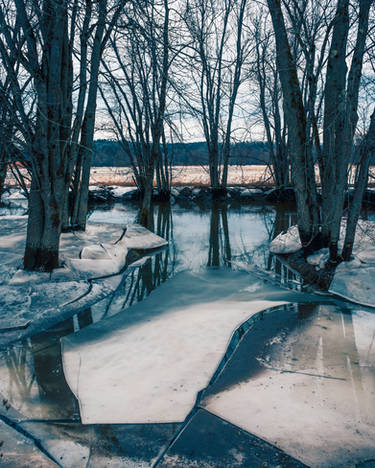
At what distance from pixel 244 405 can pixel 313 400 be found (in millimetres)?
480

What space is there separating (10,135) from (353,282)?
4.72 metres

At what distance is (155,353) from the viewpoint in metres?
3.22

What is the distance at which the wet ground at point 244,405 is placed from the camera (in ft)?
6.63

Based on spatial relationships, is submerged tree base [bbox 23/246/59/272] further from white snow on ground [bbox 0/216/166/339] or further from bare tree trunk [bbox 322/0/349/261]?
bare tree trunk [bbox 322/0/349/261]

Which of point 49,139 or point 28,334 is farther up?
point 49,139

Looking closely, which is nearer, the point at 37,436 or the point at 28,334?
the point at 37,436

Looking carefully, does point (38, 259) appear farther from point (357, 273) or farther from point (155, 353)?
point (357, 273)

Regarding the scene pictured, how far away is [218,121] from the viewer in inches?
645

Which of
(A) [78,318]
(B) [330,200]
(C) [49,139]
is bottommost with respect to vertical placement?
(A) [78,318]

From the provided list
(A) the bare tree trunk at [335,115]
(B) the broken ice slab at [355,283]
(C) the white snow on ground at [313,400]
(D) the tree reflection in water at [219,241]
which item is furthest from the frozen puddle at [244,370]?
(D) the tree reflection in water at [219,241]

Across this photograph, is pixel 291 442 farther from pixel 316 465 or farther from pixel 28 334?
pixel 28 334

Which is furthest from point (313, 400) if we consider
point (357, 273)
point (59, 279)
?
point (59, 279)

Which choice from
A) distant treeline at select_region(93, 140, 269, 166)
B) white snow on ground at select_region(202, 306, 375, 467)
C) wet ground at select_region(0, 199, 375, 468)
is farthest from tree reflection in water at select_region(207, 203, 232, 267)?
white snow on ground at select_region(202, 306, 375, 467)

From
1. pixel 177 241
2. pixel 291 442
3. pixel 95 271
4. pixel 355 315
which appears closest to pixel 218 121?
pixel 177 241
